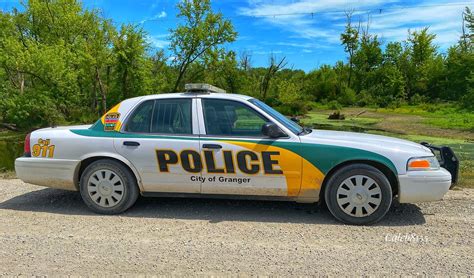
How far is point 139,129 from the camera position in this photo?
4.98m

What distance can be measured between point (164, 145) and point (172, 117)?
1.41 ft

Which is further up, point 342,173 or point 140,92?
point 140,92

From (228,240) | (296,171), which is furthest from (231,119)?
(228,240)

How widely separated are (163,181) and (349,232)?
242 centimetres

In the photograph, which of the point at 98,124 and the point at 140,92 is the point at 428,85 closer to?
the point at 140,92

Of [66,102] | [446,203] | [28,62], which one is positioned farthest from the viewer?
[66,102]

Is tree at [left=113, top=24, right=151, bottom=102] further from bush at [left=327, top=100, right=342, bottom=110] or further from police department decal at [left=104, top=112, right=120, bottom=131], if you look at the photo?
police department decal at [left=104, top=112, right=120, bottom=131]

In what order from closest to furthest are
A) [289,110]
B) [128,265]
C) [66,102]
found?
[128,265] → [66,102] → [289,110]

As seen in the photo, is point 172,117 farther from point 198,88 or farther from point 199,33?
point 199,33

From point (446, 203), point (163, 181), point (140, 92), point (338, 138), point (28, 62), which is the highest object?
point (28, 62)

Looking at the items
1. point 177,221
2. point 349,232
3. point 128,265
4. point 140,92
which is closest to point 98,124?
point 177,221

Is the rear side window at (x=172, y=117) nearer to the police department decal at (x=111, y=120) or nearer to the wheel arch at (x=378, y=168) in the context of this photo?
the police department decal at (x=111, y=120)

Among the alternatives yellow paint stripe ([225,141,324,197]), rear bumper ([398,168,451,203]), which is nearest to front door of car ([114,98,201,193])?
yellow paint stripe ([225,141,324,197])

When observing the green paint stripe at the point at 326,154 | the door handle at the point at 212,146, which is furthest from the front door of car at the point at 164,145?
the green paint stripe at the point at 326,154
